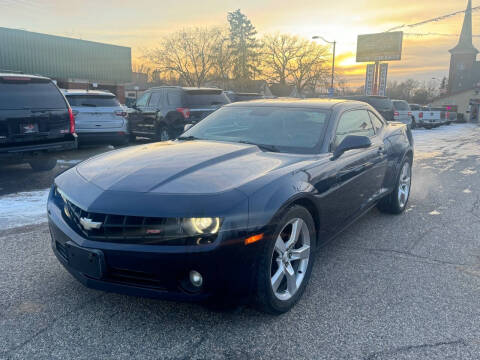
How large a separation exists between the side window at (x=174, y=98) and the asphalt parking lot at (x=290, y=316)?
7379 millimetres

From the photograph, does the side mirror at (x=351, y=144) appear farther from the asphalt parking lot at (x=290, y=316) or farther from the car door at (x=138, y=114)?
the car door at (x=138, y=114)

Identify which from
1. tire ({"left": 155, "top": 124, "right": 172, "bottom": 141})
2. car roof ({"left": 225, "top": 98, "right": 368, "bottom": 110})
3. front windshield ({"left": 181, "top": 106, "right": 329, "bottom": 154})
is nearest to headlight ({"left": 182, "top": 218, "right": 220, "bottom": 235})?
front windshield ({"left": 181, "top": 106, "right": 329, "bottom": 154})

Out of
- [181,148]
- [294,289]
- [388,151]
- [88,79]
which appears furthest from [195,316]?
[88,79]

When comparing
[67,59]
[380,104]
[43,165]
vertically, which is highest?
[67,59]

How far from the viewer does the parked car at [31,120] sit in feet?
20.1

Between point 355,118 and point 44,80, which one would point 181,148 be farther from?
point 44,80

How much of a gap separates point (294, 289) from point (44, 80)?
19.6 ft

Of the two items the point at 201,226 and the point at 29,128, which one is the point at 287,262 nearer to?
the point at 201,226

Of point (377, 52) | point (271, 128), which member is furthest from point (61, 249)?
point (377, 52)

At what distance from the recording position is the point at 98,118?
9.71 meters

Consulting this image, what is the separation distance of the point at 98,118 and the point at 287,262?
8.18m

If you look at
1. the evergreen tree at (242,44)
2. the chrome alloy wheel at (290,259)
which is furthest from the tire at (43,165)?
the evergreen tree at (242,44)

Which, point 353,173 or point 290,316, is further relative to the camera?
point 353,173

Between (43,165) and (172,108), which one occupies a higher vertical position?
(172,108)
